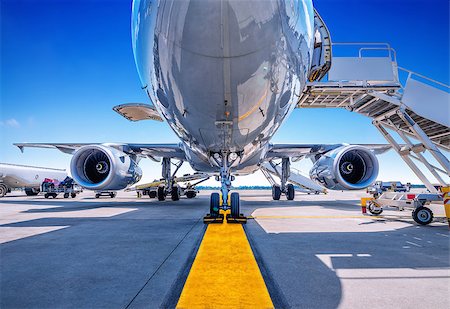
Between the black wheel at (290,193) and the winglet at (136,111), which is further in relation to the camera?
the black wheel at (290,193)

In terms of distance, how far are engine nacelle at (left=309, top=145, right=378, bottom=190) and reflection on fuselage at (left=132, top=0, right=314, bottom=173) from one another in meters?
4.48

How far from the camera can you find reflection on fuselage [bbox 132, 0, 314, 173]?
2.21 meters

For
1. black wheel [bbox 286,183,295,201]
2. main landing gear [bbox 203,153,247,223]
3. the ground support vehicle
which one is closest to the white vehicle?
black wheel [bbox 286,183,295,201]

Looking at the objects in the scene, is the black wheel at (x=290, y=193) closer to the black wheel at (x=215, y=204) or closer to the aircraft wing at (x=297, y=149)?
the aircraft wing at (x=297, y=149)

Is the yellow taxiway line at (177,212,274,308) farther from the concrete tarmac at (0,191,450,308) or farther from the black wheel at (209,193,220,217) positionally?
the black wheel at (209,193,220,217)

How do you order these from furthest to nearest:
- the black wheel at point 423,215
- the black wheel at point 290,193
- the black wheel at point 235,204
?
1. the black wheel at point 290,193
2. the black wheel at point 423,215
3. the black wheel at point 235,204

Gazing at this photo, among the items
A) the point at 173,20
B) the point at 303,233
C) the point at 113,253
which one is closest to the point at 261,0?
the point at 173,20

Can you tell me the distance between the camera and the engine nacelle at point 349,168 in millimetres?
7074

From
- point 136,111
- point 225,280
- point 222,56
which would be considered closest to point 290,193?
point 136,111

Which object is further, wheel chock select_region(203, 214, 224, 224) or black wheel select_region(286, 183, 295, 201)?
black wheel select_region(286, 183, 295, 201)

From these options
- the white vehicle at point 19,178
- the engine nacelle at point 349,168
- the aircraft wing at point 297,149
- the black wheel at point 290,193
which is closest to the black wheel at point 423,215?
the engine nacelle at point 349,168

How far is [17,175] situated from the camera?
77.8 ft

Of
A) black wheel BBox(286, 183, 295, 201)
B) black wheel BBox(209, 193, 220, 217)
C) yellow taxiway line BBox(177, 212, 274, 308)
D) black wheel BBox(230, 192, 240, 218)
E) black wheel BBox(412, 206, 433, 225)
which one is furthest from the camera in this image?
black wheel BBox(286, 183, 295, 201)

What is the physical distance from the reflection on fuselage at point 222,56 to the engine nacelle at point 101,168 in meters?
4.84
